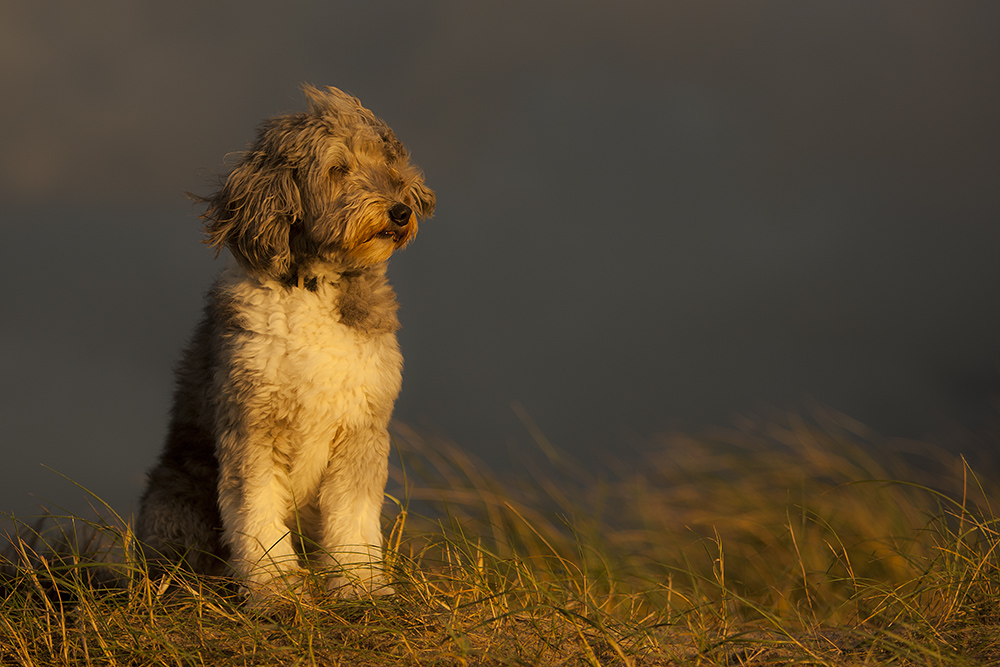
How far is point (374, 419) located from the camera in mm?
5125

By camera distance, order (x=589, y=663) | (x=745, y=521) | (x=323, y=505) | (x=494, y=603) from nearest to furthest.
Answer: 1. (x=589, y=663)
2. (x=494, y=603)
3. (x=323, y=505)
4. (x=745, y=521)

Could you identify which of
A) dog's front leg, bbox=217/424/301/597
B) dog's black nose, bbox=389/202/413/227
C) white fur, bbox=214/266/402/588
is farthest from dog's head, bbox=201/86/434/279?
dog's front leg, bbox=217/424/301/597

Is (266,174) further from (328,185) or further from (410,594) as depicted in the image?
(410,594)

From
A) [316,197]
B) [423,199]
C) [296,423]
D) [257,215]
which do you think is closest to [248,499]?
[296,423]

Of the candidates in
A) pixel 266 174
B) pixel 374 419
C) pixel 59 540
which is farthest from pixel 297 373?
pixel 59 540

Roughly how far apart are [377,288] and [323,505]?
1.40 m

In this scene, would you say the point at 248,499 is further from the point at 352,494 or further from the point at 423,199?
the point at 423,199

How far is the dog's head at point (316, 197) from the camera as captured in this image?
4965 mm

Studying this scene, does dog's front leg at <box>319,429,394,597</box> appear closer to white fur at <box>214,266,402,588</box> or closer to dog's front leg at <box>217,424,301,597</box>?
white fur at <box>214,266,402,588</box>

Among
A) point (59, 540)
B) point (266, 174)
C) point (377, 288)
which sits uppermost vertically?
point (266, 174)

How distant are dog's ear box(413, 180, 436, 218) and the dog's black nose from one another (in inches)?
21.6

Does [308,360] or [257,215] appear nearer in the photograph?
[308,360]

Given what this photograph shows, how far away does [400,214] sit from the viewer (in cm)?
496

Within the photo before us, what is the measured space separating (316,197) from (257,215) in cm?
A: 37
